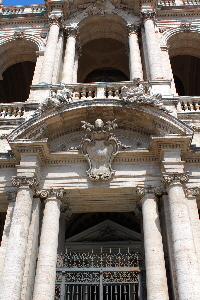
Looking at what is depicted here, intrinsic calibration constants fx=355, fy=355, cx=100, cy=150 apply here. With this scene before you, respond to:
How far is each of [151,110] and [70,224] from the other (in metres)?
5.40

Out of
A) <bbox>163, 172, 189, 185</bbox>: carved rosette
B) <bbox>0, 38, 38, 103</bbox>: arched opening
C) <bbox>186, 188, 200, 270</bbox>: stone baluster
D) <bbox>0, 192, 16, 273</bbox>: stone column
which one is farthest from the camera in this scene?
<bbox>0, 38, 38, 103</bbox>: arched opening

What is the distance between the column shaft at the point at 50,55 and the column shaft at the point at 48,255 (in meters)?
4.60

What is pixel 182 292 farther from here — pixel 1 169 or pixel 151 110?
pixel 1 169

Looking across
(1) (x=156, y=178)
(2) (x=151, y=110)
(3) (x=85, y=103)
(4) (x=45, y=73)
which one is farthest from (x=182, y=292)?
(4) (x=45, y=73)

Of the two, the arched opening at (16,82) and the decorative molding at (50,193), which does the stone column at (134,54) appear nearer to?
the decorative molding at (50,193)

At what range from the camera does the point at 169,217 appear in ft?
26.9

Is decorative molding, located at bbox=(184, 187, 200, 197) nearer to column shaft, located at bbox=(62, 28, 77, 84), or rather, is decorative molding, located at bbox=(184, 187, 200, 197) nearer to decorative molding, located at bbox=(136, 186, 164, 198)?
decorative molding, located at bbox=(136, 186, 164, 198)

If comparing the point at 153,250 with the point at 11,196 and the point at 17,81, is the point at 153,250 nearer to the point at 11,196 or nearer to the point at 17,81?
the point at 11,196

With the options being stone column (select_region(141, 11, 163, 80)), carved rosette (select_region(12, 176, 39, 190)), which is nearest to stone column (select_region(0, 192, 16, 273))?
carved rosette (select_region(12, 176, 39, 190))

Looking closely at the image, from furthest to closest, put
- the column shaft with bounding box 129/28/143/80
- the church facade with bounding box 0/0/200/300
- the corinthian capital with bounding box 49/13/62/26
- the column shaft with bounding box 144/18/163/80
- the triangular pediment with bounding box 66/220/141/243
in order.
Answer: the corinthian capital with bounding box 49/13/62/26 → the triangular pediment with bounding box 66/220/141/243 → the column shaft with bounding box 129/28/143/80 → the column shaft with bounding box 144/18/163/80 → the church facade with bounding box 0/0/200/300

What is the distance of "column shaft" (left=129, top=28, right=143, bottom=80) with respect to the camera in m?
11.9

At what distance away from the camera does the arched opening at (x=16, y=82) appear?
1698cm

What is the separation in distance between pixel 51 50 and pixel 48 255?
24.5 feet

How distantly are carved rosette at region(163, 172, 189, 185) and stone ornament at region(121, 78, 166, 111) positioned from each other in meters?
1.93
